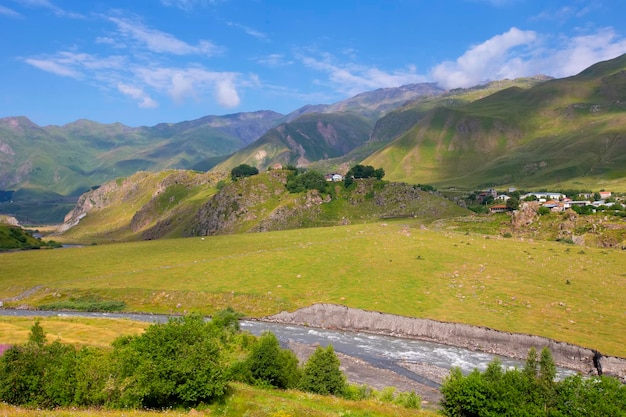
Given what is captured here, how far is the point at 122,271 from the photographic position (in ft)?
362

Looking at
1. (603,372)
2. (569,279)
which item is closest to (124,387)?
(603,372)

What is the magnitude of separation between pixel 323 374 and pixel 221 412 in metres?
13.7

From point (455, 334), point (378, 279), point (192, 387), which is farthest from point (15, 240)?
point (192, 387)

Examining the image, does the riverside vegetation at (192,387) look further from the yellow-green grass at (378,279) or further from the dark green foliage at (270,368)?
the yellow-green grass at (378,279)

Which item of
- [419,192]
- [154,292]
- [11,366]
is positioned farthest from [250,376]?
[419,192]

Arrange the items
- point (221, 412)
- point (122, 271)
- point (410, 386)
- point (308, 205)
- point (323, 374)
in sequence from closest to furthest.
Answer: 1. point (221, 412)
2. point (323, 374)
3. point (410, 386)
4. point (122, 271)
5. point (308, 205)

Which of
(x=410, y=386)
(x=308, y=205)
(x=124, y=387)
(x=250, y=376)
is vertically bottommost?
(x=410, y=386)

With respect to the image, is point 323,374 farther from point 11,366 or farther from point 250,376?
point 11,366

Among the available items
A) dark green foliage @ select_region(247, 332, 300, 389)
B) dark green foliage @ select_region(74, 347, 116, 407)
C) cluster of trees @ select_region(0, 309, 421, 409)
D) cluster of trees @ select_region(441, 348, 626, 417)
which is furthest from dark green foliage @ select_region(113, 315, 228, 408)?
cluster of trees @ select_region(441, 348, 626, 417)

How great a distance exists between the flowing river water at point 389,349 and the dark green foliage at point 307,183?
10820cm

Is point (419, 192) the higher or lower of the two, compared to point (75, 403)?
higher

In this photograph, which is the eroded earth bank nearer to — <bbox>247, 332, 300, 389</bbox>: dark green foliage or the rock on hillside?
<bbox>247, 332, 300, 389</bbox>: dark green foliage

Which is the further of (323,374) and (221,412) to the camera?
(323,374)

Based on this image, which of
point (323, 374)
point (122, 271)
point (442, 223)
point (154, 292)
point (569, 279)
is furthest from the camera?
point (442, 223)
